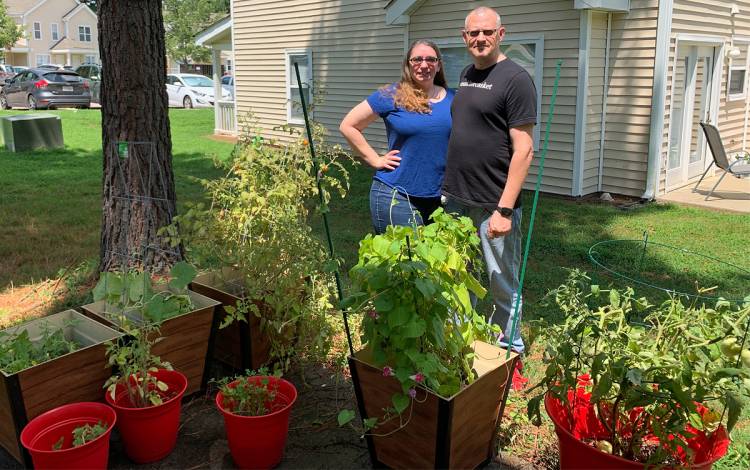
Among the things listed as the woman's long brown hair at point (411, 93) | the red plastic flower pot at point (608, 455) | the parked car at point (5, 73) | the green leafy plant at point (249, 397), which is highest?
the parked car at point (5, 73)

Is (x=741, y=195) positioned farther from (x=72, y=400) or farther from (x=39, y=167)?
(x=39, y=167)

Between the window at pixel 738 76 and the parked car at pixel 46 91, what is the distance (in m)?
20.4

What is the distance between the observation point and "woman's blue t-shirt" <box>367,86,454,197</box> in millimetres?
3070

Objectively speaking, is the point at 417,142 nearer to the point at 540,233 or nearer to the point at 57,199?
the point at 540,233

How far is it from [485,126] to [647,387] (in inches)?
54.3

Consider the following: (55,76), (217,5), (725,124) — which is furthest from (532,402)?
(217,5)

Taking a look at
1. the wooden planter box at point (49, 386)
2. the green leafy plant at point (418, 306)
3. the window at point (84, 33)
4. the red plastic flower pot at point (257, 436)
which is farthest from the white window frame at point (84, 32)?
the green leafy plant at point (418, 306)

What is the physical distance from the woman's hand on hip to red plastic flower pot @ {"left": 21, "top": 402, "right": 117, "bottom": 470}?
164 cm

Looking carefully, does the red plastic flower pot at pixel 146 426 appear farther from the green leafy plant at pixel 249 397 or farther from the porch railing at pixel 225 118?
the porch railing at pixel 225 118

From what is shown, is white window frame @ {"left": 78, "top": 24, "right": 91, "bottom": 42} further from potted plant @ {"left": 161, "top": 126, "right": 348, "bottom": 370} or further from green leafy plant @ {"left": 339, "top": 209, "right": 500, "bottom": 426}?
green leafy plant @ {"left": 339, "top": 209, "right": 500, "bottom": 426}

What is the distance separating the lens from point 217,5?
53.0 m

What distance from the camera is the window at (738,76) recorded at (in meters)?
9.62

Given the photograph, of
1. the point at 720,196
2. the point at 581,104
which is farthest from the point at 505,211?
the point at 720,196

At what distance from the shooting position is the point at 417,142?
10.2 feet
